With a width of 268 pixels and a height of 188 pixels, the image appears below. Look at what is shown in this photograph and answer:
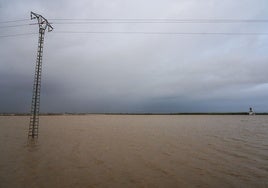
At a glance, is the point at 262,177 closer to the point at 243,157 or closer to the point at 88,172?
the point at 243,157

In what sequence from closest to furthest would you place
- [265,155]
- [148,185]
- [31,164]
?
[148,185]
[31,164]
[265,155]

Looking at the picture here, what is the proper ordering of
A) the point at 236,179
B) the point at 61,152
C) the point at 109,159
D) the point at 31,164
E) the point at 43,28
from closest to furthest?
the point at 236,179, the point at 31,164, the point at 109,159, the point at 61,152, the point at 43,28

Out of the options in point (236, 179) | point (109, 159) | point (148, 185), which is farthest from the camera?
point (109, 159)

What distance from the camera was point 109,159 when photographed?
16.0 metres

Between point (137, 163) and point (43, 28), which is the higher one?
point (43, 28)

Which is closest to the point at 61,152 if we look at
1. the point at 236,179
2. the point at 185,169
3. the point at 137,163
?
the point at 137,163

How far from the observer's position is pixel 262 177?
37.7ft

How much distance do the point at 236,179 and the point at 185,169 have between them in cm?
271

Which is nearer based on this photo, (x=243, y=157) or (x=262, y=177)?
(x=262, y=177)

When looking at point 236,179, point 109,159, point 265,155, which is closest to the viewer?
point 236,179

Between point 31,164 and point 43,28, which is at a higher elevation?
point 43,28

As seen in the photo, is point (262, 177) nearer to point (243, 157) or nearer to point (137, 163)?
point (243, 157)

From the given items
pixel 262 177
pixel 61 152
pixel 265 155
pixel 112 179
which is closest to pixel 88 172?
pixel 112 179

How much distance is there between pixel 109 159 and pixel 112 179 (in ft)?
15.9
